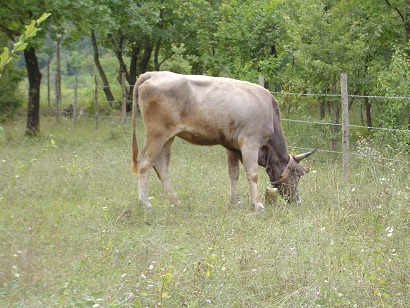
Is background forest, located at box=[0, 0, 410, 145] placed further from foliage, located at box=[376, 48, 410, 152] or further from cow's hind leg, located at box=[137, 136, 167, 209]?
cow's hind leg, located at box=[137, 136, 167, 209]

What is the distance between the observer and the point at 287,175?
367 inches

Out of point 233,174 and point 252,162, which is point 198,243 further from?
point 233,174

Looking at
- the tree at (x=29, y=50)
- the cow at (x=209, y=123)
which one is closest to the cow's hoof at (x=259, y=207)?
the cow at (x=209, y=123)

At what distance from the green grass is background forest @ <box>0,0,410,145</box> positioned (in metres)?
2.96

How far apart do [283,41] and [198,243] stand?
1129 cm

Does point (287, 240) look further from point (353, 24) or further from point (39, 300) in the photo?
point (353, 24)

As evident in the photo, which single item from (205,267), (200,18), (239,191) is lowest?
(239,191)

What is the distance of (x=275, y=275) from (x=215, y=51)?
14964 millimetres

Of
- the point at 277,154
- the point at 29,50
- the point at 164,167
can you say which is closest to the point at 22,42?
the point at 164,167

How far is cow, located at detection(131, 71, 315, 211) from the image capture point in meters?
8.91

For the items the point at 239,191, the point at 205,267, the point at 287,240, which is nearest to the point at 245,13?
the point at 239,191

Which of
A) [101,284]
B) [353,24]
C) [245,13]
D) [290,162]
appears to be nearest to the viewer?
[101,284]

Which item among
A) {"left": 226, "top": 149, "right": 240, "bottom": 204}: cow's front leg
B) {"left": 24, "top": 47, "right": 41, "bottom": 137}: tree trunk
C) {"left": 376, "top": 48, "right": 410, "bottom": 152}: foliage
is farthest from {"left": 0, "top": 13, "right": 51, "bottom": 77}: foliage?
{"left": 24, "top": 47, "right": 41, "bottom": 137}: tree trunk

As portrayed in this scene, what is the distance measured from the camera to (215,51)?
791 inches
